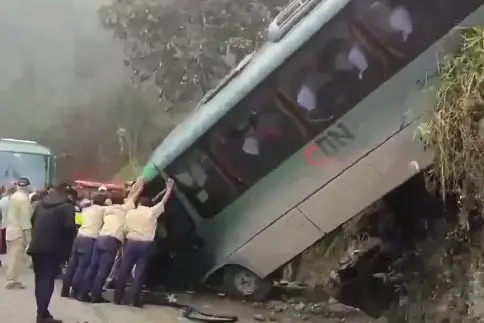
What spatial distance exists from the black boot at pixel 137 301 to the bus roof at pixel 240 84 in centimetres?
96

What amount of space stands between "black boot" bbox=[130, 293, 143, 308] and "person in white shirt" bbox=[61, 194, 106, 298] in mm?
366

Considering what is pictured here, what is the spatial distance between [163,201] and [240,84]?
99cm

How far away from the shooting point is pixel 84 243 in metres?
4.39

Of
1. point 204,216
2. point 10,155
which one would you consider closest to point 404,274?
point 204,216

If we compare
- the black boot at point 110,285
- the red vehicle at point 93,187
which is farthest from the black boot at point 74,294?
the red vehicle at point 93,187

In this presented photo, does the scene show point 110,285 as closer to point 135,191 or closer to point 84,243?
point 84,243

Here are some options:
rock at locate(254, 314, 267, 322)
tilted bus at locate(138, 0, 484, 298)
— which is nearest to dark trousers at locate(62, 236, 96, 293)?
tilted bus at locate(138, 0, 484, 298)

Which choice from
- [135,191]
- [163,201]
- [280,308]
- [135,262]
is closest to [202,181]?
[163,201]

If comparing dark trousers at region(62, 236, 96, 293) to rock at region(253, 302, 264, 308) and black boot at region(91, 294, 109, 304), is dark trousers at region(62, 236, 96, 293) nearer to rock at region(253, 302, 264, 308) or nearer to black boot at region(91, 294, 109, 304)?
black boot at region(91, 294, 109, 304)

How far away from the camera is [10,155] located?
497 cm

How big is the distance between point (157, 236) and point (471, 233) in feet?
7.13

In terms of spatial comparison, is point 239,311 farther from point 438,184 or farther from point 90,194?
point 438,184

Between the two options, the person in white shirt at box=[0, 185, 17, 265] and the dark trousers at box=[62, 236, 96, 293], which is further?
the person in white shirt at box=[0, 185, 17, 265]

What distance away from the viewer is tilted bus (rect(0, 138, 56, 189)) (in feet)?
14.1
